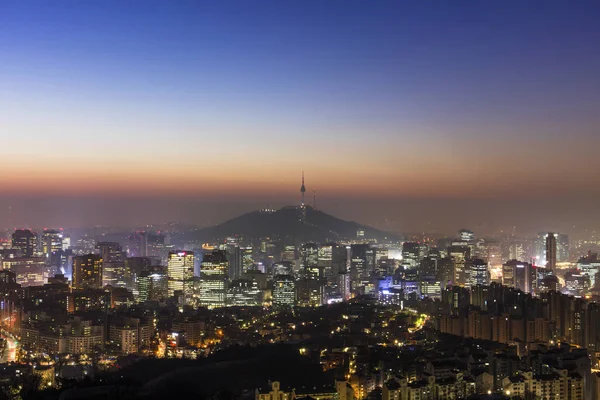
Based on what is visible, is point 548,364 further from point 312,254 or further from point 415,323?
point 312,254

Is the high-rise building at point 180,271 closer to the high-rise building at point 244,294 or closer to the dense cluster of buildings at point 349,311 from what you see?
the dense cluster of buildings at point 349,311

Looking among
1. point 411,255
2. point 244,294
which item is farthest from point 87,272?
point 411,255

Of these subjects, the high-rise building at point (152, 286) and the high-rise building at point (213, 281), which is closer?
the high-rise building at point (213, 281)

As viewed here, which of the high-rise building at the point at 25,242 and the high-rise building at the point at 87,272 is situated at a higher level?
the high-rise building at the point at 25,242

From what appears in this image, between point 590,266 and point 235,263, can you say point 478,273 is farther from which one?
point 235,263

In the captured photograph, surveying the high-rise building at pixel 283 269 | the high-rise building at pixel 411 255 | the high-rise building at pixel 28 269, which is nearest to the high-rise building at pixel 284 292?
the high-rise building at pixel 283 269

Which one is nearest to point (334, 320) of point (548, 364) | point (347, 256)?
point (548, 364)
